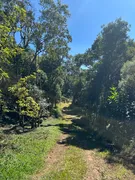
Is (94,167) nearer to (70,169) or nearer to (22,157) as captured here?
(70,169)

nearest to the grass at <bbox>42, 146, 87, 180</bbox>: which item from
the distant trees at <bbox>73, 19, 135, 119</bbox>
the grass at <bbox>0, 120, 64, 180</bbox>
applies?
the grass at <bbox>0, 120, 64, 180</bbox>

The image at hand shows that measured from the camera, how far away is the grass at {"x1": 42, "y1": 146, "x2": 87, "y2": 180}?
7.93 metres

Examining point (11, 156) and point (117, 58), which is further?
point (117, 58)

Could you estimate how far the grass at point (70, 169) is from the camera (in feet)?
26.0

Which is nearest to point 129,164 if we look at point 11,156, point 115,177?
point 115,177

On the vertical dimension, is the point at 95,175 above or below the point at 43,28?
below

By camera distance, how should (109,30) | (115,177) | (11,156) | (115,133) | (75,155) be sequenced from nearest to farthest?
(115,177), (11,156), (75,155), (115,133), (109,30)

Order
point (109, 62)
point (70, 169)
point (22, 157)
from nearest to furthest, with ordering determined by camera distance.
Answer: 1. point (70, 169)
2. point (22, 157)
3. point (109, 62)

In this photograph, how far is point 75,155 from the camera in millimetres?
11000

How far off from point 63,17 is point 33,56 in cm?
662

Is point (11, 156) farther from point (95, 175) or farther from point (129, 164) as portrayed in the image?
point (129, 164)

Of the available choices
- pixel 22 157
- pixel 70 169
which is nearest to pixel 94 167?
pixel 70 169

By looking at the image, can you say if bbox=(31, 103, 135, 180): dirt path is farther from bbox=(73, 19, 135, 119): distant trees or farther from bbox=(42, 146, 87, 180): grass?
bbox=(73, 19, 135, 119): distant trees

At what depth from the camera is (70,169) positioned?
8.73 meters
